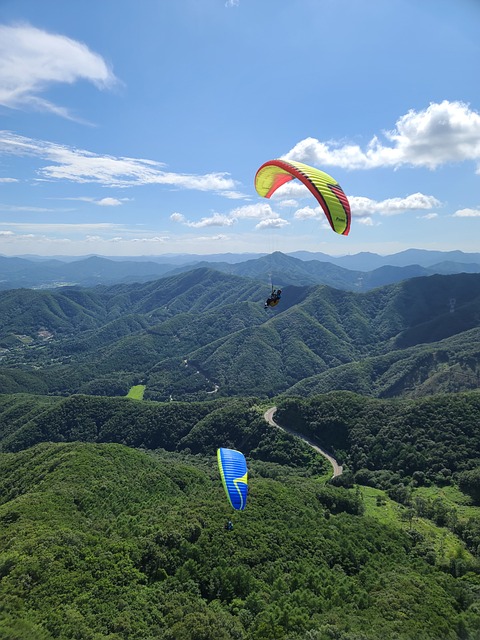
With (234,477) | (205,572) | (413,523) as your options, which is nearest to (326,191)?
(234,477)

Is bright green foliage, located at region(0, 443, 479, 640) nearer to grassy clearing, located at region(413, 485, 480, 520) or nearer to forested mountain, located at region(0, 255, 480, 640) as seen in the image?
forested mountain, located at region(0, 255, 480, 640)

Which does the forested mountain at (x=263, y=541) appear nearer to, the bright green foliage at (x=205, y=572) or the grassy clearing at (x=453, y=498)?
the bright green foliage at (x=205, y=572)

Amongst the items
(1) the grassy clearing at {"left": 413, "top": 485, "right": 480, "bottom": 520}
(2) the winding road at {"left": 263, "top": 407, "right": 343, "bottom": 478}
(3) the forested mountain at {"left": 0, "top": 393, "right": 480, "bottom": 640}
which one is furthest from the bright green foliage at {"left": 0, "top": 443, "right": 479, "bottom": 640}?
(2) the winding road at {"left": 263, "top": 407, "right": 343, "bottom": 478}

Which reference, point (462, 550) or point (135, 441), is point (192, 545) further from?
point (135, 441)

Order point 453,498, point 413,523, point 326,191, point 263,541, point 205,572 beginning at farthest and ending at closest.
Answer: point 453,498 < point 413,523 < point 263,541 < point 205,572 < point 326,191

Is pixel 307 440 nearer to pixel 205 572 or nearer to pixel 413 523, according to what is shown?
pixel 413 523

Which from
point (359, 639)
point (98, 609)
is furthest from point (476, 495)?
point (98, 609)
